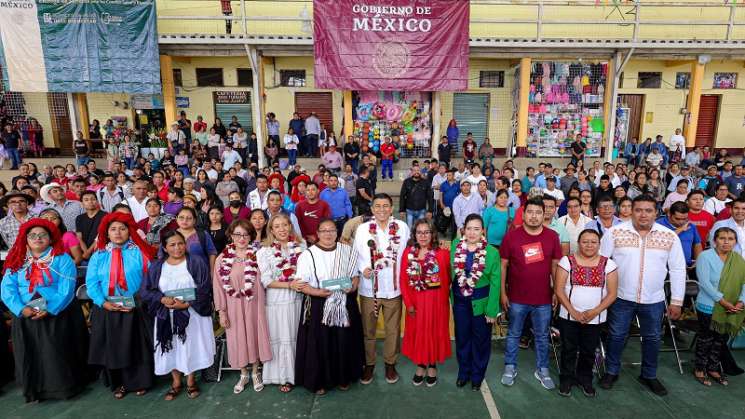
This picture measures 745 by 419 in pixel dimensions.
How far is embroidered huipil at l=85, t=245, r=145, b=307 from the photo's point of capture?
377 cm

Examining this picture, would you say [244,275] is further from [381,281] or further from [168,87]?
[168,87]

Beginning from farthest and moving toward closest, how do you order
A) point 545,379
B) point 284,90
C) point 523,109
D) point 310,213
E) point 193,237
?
point 284,90 → point 523,109 → point 310,213 → point 193,237 → point 545,379

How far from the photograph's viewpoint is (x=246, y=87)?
14.6 metres

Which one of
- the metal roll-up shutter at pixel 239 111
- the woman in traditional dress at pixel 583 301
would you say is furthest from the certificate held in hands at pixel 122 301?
the metal roll-up shutter at pixel 239 111

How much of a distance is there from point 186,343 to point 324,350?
1251mm

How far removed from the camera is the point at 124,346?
3.83m

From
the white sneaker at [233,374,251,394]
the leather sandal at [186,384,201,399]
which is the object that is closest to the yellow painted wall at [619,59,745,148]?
the white sneaker at [233,374,251,394]

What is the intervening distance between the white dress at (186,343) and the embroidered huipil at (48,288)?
0.86 meters

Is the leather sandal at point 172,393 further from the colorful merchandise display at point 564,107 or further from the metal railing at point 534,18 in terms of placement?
the colorful merchandise display at point 564,107

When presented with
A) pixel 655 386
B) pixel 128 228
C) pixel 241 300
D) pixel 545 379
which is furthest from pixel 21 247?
pixel 655 386

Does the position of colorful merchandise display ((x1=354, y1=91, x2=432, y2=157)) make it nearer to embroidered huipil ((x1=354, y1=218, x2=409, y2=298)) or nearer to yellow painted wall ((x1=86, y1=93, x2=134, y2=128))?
yellow painted wall ((x1=86, y1=93, x2=134, y2=128))

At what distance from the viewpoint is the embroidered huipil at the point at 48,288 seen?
3734 mm

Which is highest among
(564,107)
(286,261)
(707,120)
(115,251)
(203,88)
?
(203,88)

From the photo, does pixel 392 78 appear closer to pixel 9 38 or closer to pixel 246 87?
pixel 246 87
